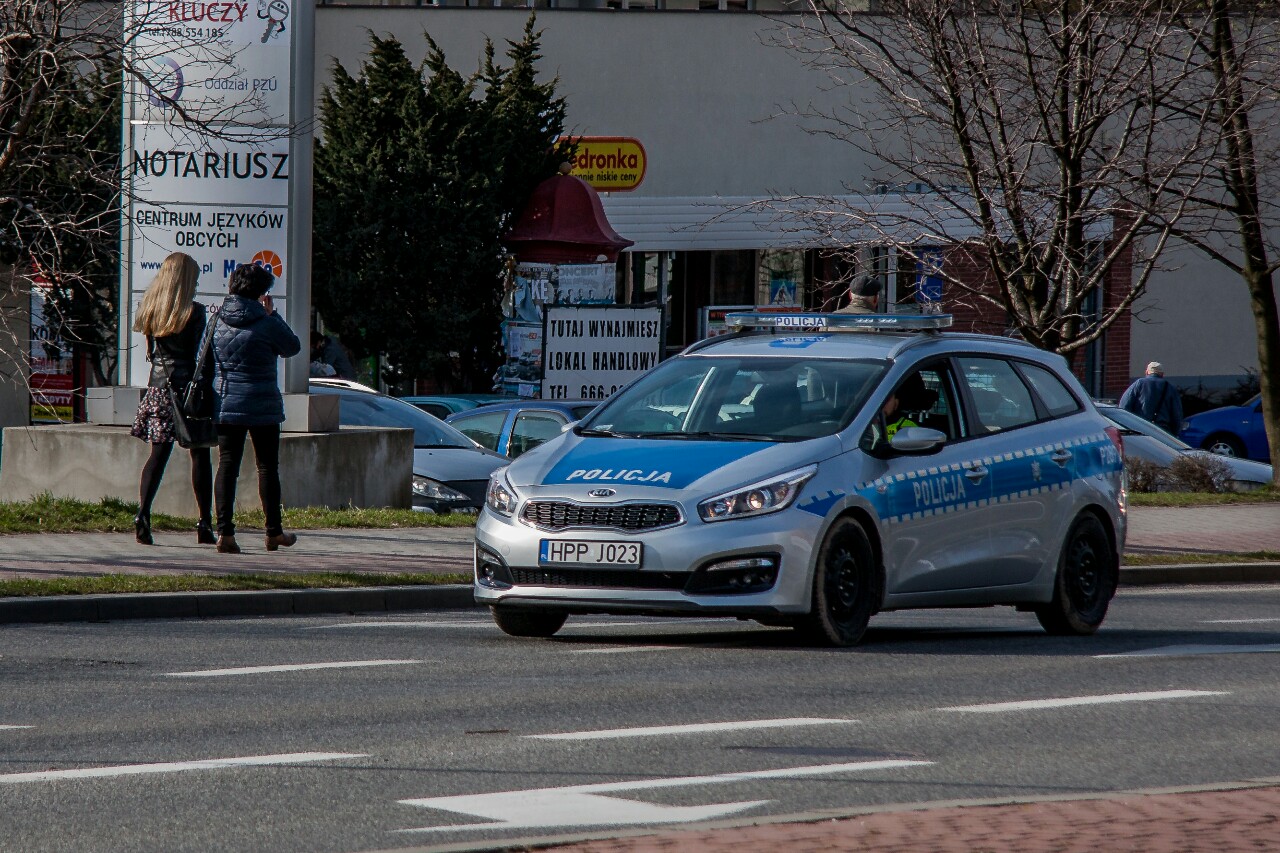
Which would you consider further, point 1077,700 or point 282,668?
point 282,668

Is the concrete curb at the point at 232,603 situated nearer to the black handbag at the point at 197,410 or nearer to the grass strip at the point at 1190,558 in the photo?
the black handbag at the point at 197,410

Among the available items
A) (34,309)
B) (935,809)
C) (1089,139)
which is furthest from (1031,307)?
(34,309)

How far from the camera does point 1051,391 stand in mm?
11867

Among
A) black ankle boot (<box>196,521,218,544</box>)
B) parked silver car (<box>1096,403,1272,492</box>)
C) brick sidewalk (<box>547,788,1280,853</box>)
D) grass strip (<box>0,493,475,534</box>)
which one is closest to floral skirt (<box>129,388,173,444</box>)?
black ankle boot (<box>196,521,218,544</box>)

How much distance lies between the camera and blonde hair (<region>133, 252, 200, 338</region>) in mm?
13703

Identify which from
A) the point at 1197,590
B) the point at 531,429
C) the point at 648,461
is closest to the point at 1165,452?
the point at 531,429

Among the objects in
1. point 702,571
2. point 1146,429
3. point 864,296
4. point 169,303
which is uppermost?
point 864,296

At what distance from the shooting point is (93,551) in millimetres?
13641

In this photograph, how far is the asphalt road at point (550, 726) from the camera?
596 centimetres

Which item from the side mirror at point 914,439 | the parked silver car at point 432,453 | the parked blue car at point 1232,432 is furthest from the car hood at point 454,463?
the parked blue car at point 1232,432

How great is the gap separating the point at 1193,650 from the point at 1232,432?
25355mm

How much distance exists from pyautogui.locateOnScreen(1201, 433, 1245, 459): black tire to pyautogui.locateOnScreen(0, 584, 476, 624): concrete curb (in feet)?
82.1

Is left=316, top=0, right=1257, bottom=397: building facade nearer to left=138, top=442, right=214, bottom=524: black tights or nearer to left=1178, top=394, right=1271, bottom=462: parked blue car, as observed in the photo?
left=1178, top=394, right=1271, bottom=462: parked blue car

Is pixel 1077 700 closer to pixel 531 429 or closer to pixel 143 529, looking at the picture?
pixel 143 529
